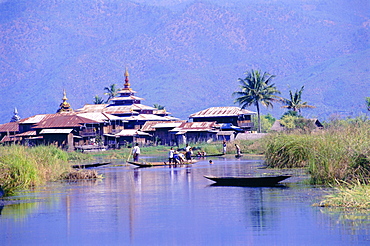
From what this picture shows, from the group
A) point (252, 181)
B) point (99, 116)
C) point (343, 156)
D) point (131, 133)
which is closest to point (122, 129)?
point (99, 116)

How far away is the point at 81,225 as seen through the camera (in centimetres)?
2120

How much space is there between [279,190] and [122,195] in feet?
20.7

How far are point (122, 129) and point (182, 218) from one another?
83631mm

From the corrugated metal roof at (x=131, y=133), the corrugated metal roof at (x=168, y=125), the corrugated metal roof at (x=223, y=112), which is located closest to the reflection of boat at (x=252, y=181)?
the corrugated metal roof at (x=131, y=133)

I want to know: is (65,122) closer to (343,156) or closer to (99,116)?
(99,116)

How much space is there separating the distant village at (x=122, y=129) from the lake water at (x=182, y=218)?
2428 inches

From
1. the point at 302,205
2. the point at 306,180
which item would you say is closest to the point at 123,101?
the point at 306,180

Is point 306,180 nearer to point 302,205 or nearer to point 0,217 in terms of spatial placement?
point 302,205

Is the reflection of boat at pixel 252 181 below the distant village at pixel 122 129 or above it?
below

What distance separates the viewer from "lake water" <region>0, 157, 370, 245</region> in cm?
1836

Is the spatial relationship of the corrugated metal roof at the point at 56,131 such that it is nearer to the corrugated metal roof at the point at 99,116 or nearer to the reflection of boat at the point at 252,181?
the corrugated metal roof at the point at 99,116

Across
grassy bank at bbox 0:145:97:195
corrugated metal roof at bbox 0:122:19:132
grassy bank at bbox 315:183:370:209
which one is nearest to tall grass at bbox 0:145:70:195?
grassy bank at bbox 0:145:97:195

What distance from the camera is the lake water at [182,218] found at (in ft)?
60.2

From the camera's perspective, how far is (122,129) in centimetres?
10494
